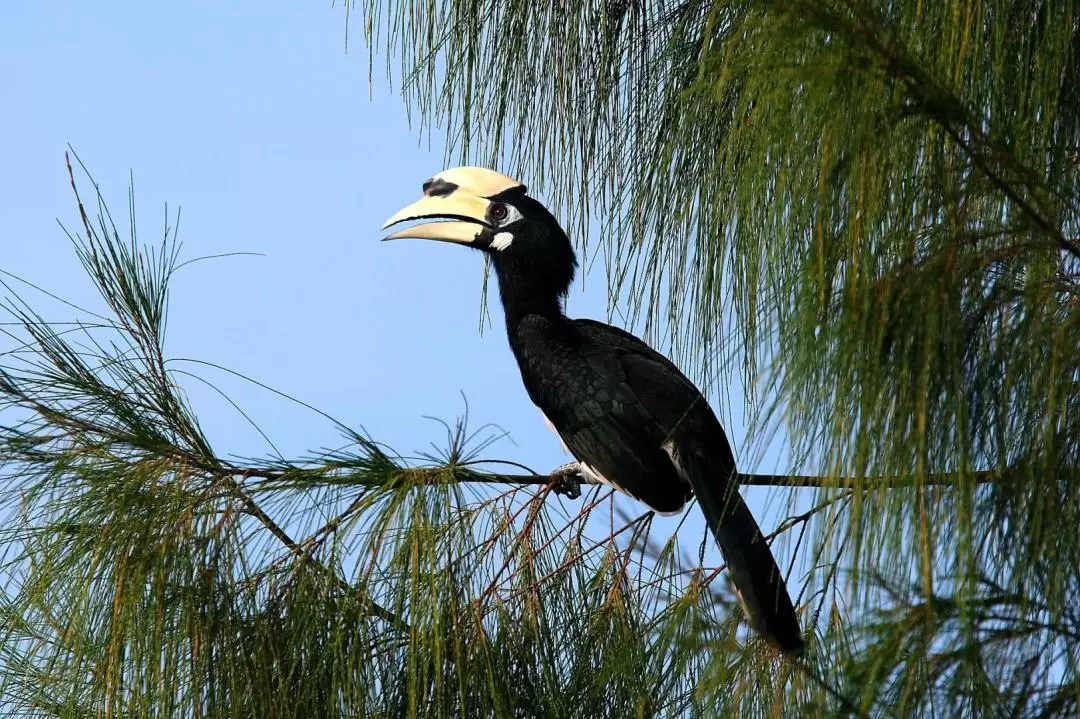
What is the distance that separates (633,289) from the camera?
2418mm

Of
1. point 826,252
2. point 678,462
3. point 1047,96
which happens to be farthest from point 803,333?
point 678,462

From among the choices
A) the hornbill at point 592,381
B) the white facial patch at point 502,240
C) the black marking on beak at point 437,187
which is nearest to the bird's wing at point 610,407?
the hornbill at point 592,381

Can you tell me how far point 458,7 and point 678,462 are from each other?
0.92 m

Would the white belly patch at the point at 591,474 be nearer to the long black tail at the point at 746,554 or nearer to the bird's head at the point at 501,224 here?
the long black tail at the point at 746,554

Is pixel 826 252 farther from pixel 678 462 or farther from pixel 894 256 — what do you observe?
pixel 678 462

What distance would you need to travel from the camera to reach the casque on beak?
286 cm

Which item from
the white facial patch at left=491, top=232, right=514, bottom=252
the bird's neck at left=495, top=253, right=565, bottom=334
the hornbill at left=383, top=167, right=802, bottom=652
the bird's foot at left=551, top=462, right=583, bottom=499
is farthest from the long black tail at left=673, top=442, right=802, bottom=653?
the white facial patch at left=491, top=232, right=514, bottom=252

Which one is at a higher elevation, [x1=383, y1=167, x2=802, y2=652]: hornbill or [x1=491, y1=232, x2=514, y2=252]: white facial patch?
[x1=491, y1=232, x2=514, y2=252]: white facial patch

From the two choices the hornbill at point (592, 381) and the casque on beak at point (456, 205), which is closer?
the hornbill at point (592, 381)

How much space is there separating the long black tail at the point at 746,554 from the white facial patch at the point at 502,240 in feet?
2.48

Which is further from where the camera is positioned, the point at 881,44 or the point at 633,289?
the point at 633,289

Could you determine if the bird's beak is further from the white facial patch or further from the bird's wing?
the bird's wing

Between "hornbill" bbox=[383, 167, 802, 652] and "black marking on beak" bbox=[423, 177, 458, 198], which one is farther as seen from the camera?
"black marking on beak" bbox=[423, 177, 458, 198]

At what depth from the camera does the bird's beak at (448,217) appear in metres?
2.84
